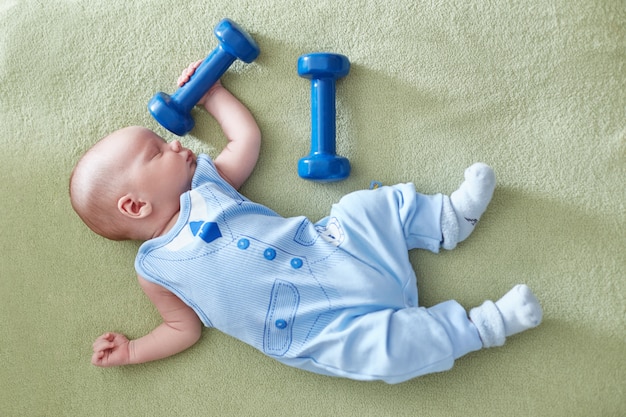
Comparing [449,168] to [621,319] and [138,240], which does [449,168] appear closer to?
[621,319]

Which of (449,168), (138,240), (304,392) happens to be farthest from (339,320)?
(138,240)

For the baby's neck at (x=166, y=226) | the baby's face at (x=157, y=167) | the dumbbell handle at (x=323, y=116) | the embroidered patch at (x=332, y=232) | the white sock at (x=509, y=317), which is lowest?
the white sock at (x=509, y=317)

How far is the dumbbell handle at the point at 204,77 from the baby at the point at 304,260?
10 centimetres

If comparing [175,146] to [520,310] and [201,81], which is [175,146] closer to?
[201,81]

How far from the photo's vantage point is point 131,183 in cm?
104

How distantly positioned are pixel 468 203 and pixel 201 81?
578 millimetres

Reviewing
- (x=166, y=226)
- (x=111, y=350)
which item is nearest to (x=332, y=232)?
(x=166, y=226)

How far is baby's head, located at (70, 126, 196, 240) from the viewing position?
104cm

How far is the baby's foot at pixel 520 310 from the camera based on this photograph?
97 cm

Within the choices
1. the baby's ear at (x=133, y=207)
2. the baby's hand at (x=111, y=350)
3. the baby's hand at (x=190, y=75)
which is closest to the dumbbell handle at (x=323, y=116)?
the baby's hand at (x=190, y=75)

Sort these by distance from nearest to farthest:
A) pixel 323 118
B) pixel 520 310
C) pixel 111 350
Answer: pixel 520 310 < pixel 323 118 < pixel 111 350

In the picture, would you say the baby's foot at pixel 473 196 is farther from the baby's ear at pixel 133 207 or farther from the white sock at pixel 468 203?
the baby's ear at pixel 133 207

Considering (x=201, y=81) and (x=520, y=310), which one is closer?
(x=520, y=310)

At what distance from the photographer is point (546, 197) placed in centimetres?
106
